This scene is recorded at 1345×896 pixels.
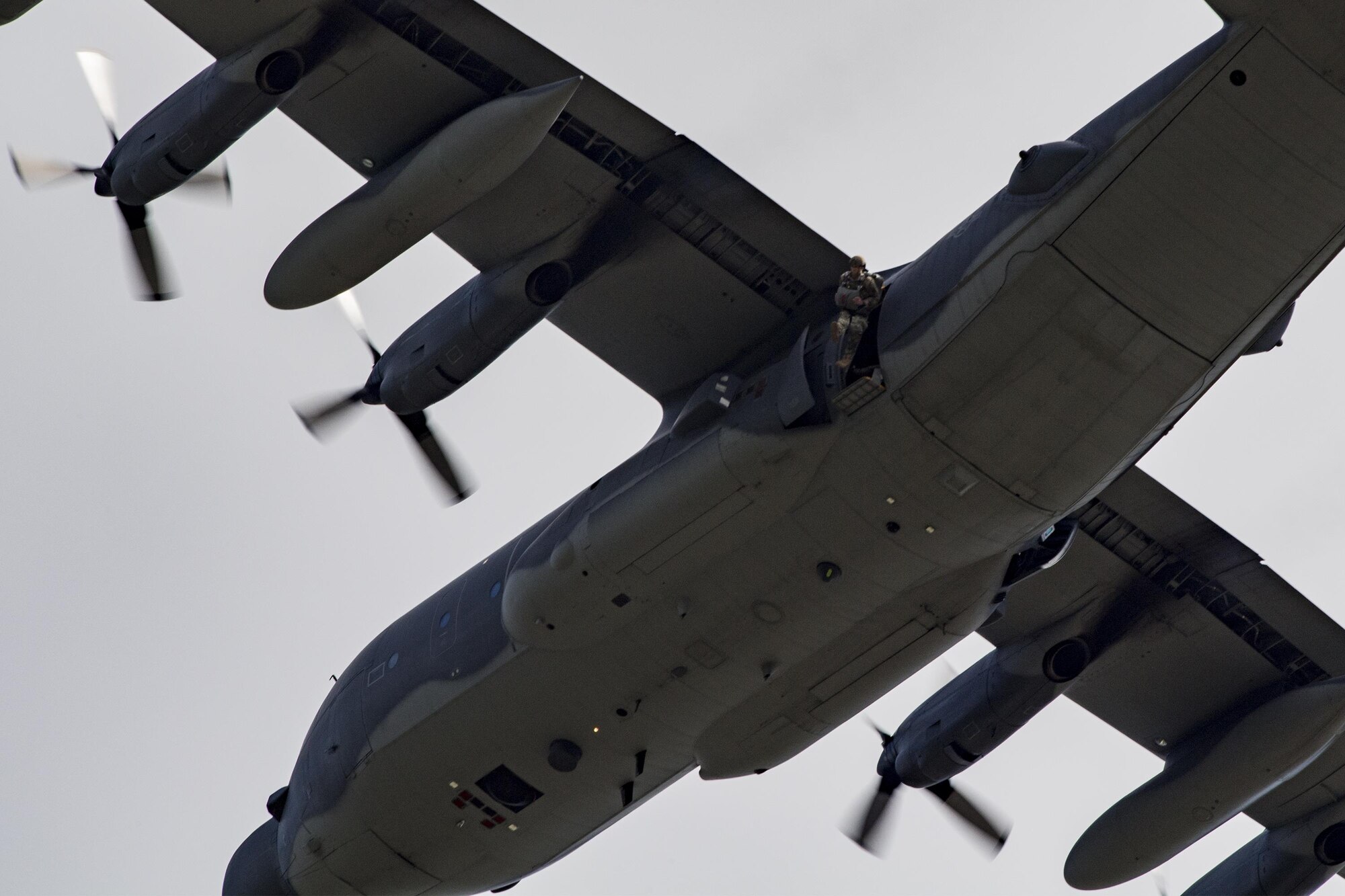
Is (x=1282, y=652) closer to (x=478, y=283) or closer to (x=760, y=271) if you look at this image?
(x=760, y=271)

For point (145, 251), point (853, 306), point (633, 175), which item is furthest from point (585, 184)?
point (145, 251)

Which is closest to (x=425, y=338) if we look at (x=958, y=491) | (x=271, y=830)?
→ (x=958, y=491)

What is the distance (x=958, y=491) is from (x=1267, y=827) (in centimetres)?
1015

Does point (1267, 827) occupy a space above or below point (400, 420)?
below

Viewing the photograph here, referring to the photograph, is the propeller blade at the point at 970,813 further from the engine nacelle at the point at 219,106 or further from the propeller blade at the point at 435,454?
the engine nacelle at the point at 219,106

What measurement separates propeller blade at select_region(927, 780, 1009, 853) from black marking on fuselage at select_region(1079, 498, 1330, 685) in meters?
4.10

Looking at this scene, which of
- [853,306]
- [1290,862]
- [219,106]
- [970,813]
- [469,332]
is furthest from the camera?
[1290,862]

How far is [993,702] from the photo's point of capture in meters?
25.2

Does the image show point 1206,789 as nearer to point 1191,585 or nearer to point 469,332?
point 1191,585

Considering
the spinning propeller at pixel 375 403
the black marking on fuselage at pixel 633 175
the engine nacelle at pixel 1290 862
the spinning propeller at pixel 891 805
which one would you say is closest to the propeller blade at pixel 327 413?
the spinning propeller at pixel 375 403

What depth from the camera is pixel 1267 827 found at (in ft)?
90.0

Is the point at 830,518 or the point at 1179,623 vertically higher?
the point at 830,518

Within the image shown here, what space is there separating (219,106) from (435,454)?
5.07m

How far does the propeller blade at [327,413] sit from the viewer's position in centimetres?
2355
